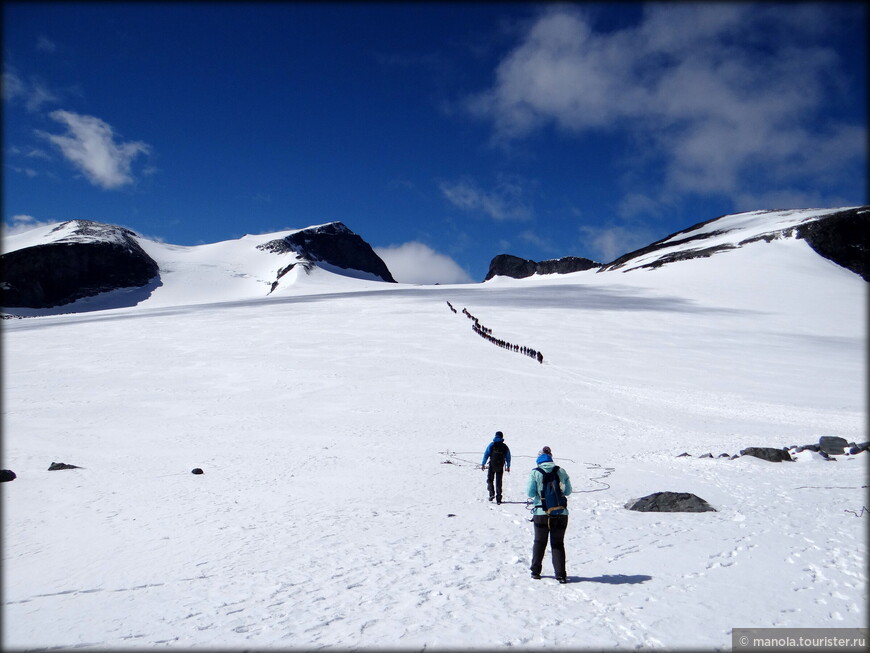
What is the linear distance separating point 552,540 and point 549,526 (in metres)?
0.18

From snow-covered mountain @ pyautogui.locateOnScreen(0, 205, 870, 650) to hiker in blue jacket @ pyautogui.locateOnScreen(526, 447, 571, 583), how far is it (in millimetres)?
281

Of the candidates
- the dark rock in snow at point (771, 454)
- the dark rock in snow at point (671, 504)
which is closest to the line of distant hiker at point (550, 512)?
the dark rock in snow at point (671, 504)

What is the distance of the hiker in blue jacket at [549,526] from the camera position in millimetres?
7074

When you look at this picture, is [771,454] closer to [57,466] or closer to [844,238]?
[57,466]

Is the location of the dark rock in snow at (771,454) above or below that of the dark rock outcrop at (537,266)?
below

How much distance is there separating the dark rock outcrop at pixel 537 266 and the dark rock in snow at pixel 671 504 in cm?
17177

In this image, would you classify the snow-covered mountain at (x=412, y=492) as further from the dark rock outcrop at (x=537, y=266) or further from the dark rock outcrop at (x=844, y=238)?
the dark rock outcrop at (x=537, y=266)

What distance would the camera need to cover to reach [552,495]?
7293mm

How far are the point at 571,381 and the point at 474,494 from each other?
17.3m

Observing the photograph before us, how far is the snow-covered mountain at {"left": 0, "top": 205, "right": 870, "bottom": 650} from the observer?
6082 millimetres

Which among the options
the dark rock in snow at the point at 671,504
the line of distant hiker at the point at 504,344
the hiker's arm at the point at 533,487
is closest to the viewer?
the hiker's arm at the point at 533,487

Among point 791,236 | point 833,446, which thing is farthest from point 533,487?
point 791,236

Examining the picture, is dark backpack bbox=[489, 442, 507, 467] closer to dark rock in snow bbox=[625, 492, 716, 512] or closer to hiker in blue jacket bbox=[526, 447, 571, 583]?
dark rock in snow bbox=[625, 492, 716, 512]

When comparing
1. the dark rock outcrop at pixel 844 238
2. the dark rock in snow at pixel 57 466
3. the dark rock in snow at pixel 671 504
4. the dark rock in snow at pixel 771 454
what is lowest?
the dark rock in snow at pixel 771 454
